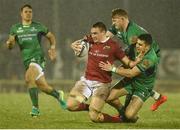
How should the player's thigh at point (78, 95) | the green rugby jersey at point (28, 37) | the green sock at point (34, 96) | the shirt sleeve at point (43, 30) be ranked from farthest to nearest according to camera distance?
the shirt sleeve at point (43, 30)
the green rugby jersey at point (28, 37)
the green sock at point (34, 96)
the player's thigh at point (78, 95)

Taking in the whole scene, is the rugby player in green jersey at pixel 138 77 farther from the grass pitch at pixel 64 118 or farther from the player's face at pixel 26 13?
the player's face at pixel 26 13

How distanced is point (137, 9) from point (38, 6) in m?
3.72

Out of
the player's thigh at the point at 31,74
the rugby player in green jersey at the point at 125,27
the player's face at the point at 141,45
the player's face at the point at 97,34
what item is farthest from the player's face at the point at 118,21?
the player's thigh at the point at 31,74

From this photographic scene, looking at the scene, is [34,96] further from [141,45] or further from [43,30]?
[141,45]

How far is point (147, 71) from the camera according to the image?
1578 centimetres

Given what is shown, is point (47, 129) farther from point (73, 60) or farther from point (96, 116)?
point (73, 60)

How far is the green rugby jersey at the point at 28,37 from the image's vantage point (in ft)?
56.0

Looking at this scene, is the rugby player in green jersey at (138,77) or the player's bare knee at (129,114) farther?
the player's bare knee at (129,114)

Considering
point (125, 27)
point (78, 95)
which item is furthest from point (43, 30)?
point (78, 95)

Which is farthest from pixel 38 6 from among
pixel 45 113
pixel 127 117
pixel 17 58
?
pixel 127 117

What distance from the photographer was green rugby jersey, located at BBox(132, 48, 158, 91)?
15.3m

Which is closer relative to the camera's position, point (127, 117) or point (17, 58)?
point (127, 117)

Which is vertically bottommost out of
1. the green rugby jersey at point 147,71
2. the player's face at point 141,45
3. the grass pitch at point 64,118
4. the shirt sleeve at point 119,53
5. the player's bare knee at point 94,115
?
the grass pitch at point 64,118

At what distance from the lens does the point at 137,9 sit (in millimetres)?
33812
